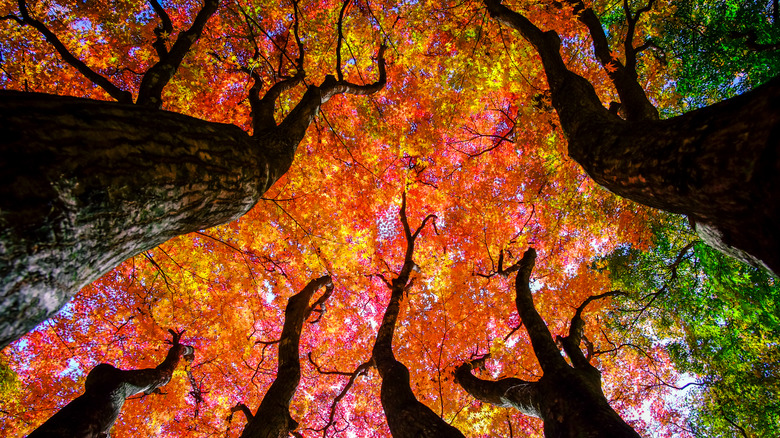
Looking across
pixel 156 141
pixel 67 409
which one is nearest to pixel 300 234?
pixel 67 409

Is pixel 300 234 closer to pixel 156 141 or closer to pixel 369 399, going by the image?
pixel 156 141

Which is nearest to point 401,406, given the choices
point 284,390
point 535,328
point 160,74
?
point 284,390

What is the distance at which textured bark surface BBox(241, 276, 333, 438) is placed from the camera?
450 cm

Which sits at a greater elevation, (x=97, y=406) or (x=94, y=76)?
(x=94, y=76)

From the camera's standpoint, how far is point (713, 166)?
6.29 ft

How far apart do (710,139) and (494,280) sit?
9.75m

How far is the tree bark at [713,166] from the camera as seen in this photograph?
1.67m

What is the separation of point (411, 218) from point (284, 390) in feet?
26.3

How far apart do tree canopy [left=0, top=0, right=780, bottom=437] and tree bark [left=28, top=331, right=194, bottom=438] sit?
86.4 inches

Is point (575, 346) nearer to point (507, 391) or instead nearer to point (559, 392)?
point (507, 391)

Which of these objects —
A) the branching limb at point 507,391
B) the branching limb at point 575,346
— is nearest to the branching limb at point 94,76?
the branching limb at point 507,391

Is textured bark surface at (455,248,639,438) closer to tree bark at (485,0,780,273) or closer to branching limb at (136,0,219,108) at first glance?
tree bark at (485,0,780,273)

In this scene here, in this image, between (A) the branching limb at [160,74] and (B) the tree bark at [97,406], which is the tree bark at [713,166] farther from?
(B) the tree bark at [97,406]

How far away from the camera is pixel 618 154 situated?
291cm
